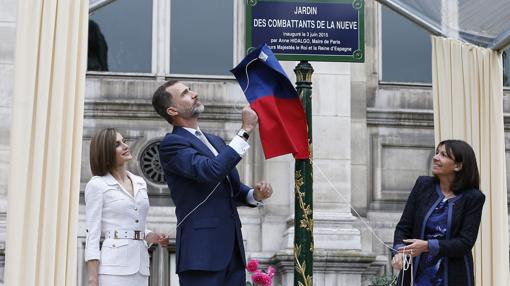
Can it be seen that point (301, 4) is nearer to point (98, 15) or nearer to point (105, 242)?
point (105, 242)

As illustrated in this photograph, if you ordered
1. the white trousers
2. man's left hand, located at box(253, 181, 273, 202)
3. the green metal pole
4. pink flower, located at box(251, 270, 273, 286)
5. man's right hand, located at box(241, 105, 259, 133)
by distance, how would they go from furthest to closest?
pink flower, located at box(251, 270, 273, 286)
the green metal pole
the white trousers
man's left hand, located at box(253, 181, 273, 202)
man's right hand, located at box(241, 105, 259, 133)

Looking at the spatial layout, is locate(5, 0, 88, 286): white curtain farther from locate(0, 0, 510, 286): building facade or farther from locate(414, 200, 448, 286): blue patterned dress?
locate(0, 0, 510, 286): building facade

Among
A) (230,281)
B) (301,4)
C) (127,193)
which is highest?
(301,4)

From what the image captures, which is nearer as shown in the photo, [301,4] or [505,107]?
[301,4]

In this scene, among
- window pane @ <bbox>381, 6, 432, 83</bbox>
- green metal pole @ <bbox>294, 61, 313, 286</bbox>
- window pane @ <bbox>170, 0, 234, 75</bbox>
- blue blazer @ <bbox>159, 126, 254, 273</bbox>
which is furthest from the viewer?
window pane @ <bbox>381, 6, 432, 83</bbox>

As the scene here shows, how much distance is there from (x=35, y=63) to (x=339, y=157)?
Result: 6.37 meters

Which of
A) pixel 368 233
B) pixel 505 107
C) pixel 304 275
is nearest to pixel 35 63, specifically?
pixel 304 275

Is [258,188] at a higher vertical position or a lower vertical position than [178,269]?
higher

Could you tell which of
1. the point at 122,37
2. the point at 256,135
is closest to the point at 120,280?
the point at 256,135

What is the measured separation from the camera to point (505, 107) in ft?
45.0

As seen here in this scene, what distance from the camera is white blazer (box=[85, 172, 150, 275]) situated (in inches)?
268

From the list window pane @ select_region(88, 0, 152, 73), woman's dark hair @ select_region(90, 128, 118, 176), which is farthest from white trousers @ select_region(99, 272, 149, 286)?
window pane @ select_region(88, 0, 152, 73)

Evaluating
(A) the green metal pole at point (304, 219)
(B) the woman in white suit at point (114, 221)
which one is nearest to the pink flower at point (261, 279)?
(A) the green metal pole at point (304, 219)

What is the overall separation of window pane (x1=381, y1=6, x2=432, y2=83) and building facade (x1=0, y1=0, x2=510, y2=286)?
0.02 metres
